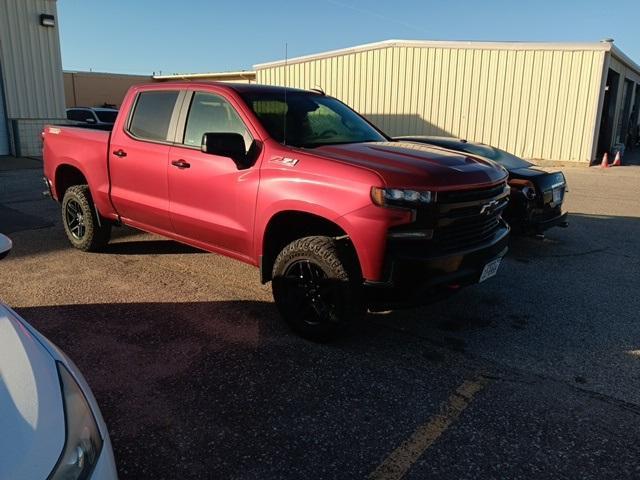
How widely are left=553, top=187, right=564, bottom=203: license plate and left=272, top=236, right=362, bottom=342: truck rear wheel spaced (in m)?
4.16

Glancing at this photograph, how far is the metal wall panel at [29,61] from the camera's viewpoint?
50.1 feet

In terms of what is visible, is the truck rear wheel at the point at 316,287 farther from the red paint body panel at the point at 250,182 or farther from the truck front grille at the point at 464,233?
the truck front grille at the point at 464,233

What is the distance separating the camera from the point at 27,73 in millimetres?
15914

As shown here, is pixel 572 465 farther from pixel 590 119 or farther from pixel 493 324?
pixel 590 119

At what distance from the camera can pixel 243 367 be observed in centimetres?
364

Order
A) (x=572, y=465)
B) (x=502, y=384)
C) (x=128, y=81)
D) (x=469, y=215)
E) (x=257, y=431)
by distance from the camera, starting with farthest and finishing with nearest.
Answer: (x=128, y=81) < (x=469, y=215) < (x=502, y=384) < (x=257, y=431) < (x=572, y=465)

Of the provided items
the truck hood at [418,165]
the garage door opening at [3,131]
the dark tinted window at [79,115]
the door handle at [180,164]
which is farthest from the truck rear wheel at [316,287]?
the garage door opening at [3,131]

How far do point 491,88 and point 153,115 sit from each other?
15761 mm

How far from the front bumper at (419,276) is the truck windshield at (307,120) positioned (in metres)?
1.31

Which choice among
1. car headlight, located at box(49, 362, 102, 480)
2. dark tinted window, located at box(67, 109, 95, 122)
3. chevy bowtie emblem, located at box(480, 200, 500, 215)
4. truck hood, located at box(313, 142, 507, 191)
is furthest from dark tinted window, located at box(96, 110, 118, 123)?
car headlight, located at box(49, 362, 102, 480)

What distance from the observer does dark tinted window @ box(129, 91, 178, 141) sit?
5.04 meters

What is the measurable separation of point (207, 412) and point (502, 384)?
1858 mm

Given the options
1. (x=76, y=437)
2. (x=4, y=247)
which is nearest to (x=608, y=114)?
(x=4, y=247)

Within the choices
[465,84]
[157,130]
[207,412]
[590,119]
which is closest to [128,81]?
[465,84]
